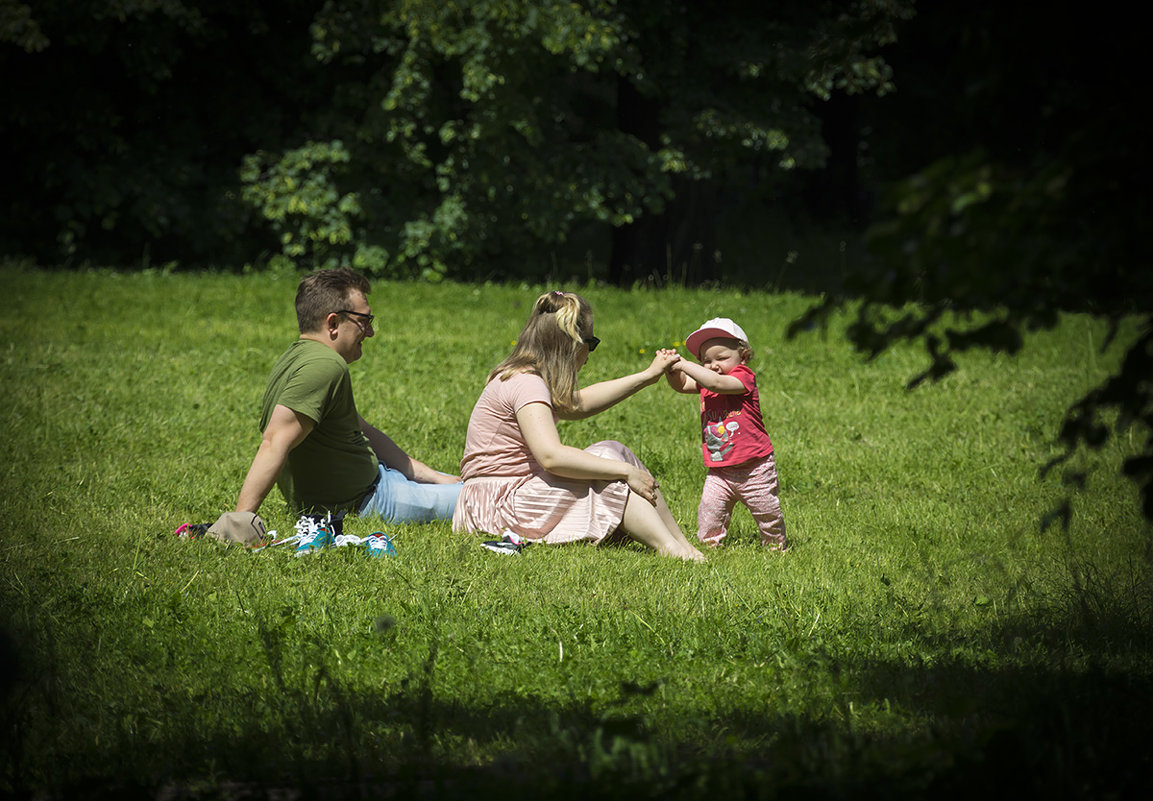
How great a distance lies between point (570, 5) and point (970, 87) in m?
14.8

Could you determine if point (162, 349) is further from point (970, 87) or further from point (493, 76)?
point (970, 87)

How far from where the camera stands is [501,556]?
5.71m

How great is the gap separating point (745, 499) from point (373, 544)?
2019 millimetres

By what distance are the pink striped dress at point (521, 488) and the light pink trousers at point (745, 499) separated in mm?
456

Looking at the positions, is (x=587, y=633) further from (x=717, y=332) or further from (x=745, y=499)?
(x=717, y=332)

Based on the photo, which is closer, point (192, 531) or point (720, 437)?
point (192, 531)

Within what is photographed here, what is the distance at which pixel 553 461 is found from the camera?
581 centimetres

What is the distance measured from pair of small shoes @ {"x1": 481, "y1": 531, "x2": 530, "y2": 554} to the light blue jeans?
0.74m

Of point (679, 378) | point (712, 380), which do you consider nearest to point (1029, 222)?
point (712, 380)

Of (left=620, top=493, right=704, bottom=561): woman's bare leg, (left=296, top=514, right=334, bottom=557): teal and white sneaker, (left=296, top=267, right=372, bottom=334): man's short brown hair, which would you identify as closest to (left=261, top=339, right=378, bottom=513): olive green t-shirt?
(left=296, top=267, right=372, bottom=334): man's short brown hair

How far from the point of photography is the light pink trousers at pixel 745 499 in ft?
19.7

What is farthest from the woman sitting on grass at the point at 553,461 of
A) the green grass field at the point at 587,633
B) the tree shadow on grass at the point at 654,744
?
the tree shadow on grass at the point at 654,744

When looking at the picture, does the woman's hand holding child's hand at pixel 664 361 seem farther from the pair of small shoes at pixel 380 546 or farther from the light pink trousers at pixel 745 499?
the pair of small shoes at pixel 380 546

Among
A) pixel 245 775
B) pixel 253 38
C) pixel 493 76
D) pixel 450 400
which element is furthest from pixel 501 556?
pixel 253 38
